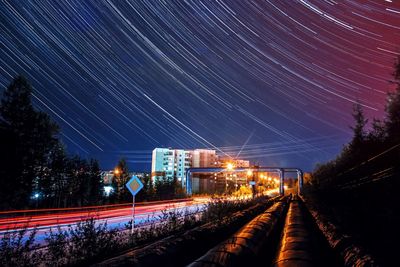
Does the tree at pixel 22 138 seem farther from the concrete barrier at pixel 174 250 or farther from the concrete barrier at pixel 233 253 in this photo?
the concrete barrier at pixel 233 253

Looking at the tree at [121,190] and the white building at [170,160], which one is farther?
the white building at [170,160]

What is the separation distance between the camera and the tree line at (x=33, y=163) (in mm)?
33875

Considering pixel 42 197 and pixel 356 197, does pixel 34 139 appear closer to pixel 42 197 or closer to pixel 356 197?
pixel 42 197

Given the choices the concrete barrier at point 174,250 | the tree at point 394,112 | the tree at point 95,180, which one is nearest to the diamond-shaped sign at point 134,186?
the concrete barrier at point 174,250

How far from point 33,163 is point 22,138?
2921 millimetres

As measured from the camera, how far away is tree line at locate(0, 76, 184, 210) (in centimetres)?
3388

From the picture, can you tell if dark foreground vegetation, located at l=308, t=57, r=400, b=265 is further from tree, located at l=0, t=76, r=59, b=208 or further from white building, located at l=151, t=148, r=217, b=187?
white building, located at l=151, t=148, r=217, b=187

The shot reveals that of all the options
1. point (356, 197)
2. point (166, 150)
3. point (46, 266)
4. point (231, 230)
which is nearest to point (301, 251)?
point (46, 266)

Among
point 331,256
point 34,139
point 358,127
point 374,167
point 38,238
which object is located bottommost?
point 38,238

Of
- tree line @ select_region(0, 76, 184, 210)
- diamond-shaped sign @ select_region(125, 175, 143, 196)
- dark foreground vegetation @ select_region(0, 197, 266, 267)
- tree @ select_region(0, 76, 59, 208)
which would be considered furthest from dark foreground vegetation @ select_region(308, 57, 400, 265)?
tree @ select_region(0, 76, 59, 208)

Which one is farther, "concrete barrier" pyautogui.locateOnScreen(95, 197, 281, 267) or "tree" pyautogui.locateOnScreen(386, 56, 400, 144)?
"tree" pyautogui.locateOnScreen(386, 56, 400, 144)

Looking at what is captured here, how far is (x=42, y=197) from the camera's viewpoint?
36.0 metres

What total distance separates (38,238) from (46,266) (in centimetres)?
1001

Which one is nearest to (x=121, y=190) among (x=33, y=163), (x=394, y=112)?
(x=33, y=163)
